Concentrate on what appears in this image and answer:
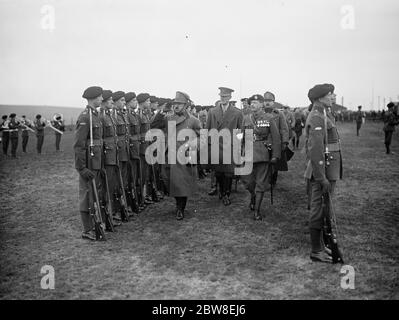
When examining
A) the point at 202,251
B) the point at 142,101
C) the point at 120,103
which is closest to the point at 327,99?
the point at 202,251

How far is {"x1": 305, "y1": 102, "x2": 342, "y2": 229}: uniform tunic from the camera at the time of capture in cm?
525

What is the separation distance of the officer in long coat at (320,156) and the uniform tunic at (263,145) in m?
1.83

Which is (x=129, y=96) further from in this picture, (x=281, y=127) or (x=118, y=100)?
(x=281, y=127)

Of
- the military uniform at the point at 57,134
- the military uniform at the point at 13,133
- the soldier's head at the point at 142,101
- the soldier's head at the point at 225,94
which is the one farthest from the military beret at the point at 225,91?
the military uniform at the point at 57,134

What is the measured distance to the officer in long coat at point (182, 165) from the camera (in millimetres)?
7508

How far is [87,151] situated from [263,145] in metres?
3.15

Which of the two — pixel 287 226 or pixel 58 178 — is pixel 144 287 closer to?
pixel 287 226

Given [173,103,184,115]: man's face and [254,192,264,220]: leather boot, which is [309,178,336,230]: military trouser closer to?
[254,192,264,220]: leather boot

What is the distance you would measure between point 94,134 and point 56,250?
6.19 feet

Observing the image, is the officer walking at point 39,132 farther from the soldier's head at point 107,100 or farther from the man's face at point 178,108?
the man's face at point 178,108

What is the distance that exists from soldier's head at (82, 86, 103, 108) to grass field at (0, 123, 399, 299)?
86.2 inches

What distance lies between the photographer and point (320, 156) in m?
5.23

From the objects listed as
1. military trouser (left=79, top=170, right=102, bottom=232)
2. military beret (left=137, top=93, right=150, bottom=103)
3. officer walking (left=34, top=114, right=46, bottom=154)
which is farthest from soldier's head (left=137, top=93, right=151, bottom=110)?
officer walking (left=34, top=114, right=46, bottom=154)

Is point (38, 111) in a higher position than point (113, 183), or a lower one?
higher
